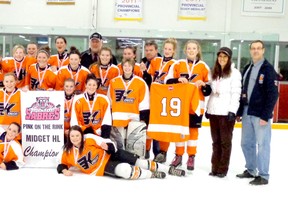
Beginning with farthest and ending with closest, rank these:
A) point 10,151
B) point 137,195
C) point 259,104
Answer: point 10,151 → point 259,104 → point 137,195

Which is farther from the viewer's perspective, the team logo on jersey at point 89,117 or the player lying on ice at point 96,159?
the team logo on jersey at point 89,117

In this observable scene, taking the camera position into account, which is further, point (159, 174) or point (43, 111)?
point (43, 111)

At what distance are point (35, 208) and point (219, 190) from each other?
1497 millimetres

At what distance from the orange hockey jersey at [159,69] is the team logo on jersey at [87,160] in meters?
1.20

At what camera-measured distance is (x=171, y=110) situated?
12.6ft

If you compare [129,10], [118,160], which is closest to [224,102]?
[118,160]

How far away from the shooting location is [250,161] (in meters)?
3.74

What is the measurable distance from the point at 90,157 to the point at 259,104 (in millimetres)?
1564

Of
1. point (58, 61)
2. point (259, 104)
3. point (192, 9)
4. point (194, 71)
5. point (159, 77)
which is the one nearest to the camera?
point (259, 104)

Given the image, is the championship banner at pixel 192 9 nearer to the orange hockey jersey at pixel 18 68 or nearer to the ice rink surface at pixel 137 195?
the orange hockey jersey at pixel 18 68

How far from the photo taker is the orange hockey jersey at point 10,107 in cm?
388

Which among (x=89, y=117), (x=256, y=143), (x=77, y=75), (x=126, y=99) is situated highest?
(x=77, y=75)

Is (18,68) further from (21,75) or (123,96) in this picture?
(123,96)

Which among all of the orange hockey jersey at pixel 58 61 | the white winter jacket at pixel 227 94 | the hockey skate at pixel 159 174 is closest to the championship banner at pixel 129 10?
the orange hockey jersey at pixel 58 61
